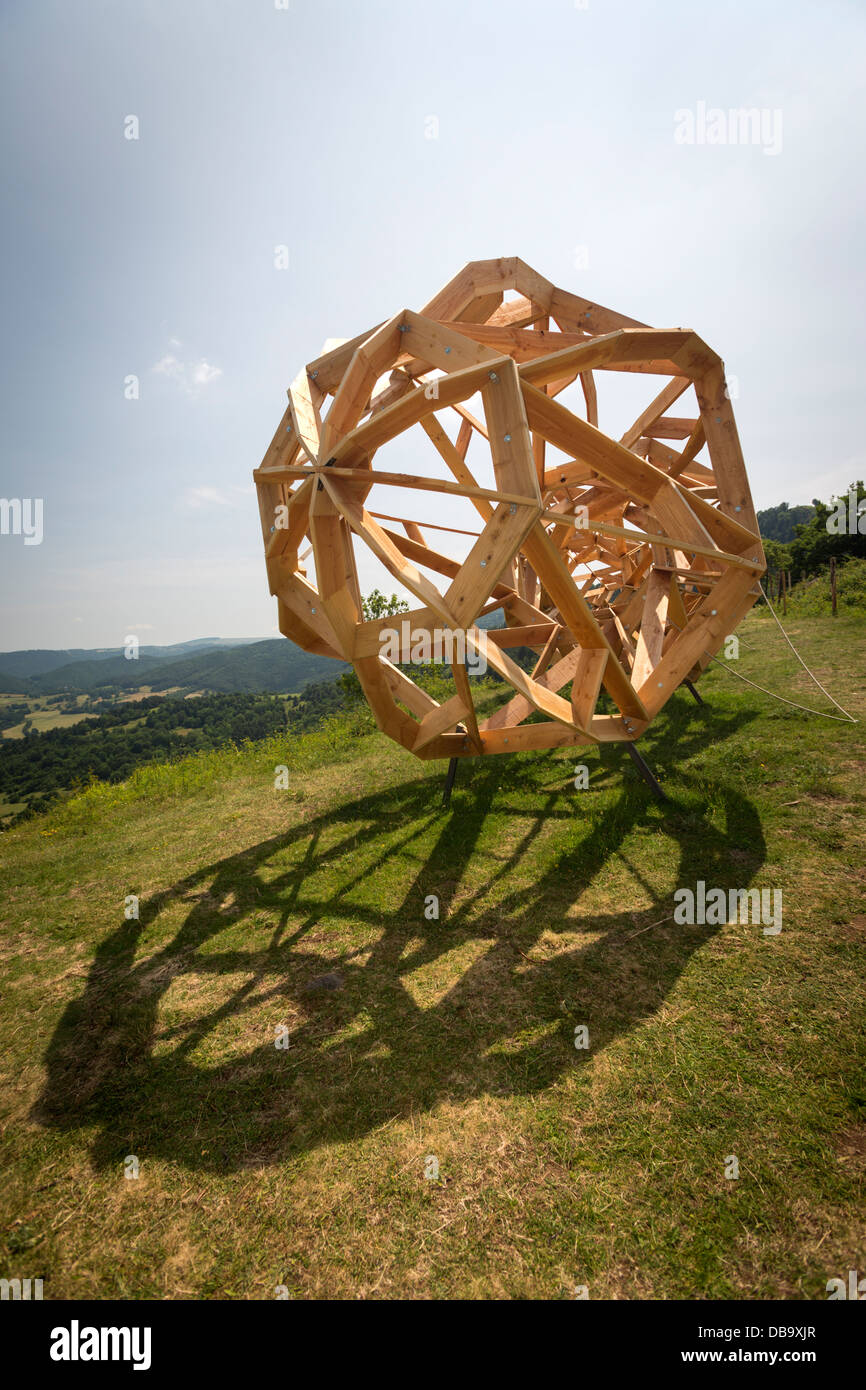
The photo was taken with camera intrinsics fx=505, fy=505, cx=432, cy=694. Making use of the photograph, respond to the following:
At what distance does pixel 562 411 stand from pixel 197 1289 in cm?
766

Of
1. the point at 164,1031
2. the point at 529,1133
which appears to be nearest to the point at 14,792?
the point at 164,1031

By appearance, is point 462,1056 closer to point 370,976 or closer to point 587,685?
point 370,976

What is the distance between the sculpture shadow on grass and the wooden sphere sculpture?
193 cm

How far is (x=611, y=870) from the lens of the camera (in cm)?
707

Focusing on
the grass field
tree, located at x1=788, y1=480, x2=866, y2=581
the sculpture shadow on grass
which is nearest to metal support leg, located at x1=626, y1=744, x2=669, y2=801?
the grass field

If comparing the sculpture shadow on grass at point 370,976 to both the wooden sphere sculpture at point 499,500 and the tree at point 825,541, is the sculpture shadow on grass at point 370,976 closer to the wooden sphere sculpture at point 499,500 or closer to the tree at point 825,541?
the wooden sphere sculpture at point 499,500

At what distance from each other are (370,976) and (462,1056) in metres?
1.55

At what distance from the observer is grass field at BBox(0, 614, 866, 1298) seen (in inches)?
123

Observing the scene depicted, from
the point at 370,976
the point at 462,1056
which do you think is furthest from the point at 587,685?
the point at 370,976

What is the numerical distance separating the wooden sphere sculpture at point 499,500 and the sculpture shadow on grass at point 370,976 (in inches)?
75.9

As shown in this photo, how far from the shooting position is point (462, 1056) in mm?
4566

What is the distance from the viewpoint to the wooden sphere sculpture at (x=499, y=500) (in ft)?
17.0

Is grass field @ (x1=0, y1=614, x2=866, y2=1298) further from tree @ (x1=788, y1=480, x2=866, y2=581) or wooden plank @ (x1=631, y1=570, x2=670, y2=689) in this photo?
tree @ (x1=788, y1=480, x2=866, y2=581)
